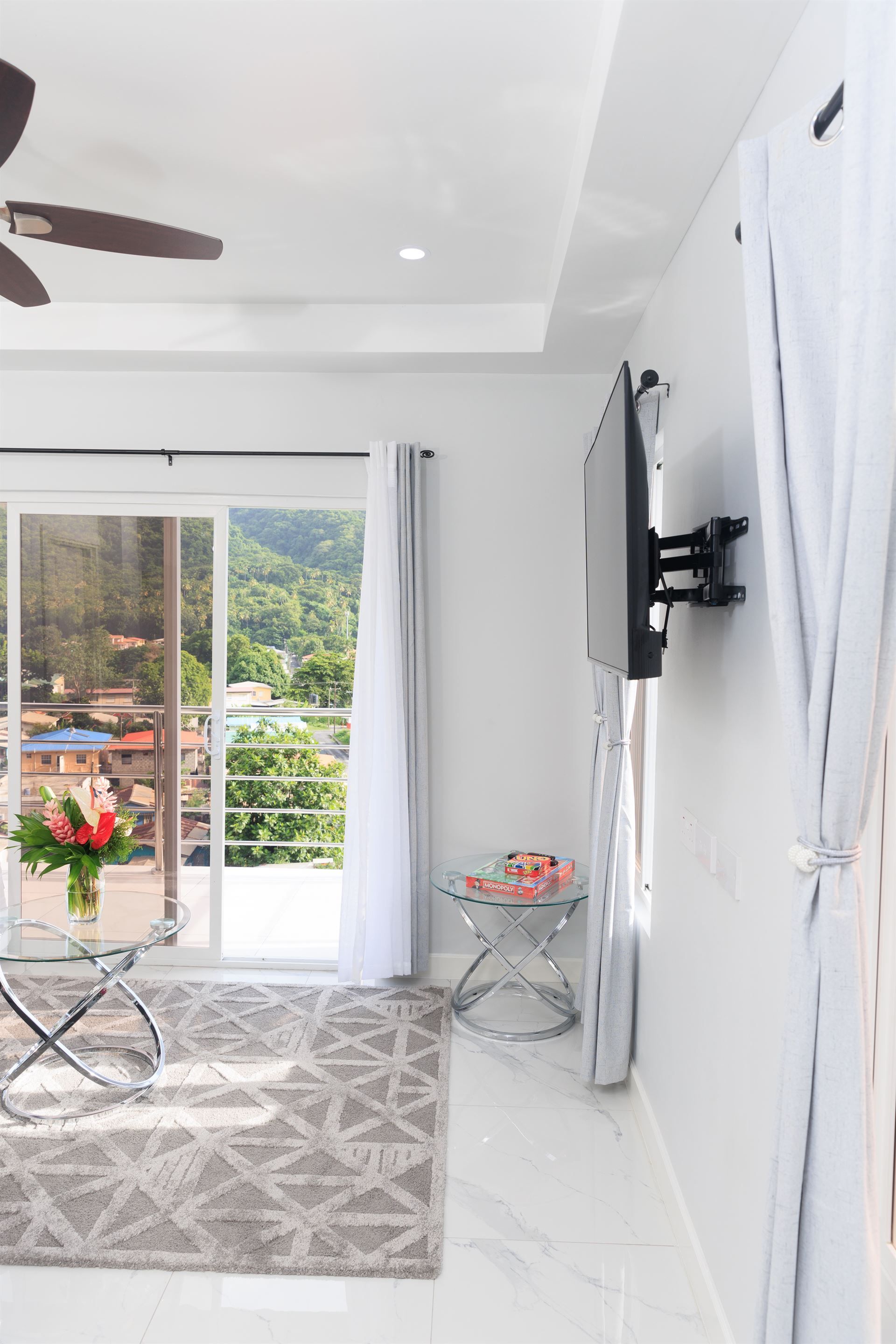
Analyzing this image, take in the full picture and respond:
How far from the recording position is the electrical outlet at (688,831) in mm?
2105

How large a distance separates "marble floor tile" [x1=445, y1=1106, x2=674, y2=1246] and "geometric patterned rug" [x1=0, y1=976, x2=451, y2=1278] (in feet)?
0.27

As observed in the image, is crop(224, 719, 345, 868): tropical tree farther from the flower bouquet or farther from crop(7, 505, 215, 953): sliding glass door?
the flower bouquet

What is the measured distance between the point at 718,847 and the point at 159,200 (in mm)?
2453

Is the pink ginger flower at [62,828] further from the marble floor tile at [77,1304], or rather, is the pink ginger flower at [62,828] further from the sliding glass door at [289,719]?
the sliding glass door at [289,719]

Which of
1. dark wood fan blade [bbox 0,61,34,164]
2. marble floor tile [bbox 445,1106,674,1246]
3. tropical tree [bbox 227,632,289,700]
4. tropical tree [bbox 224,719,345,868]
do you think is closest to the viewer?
dark wood fan blade [bbox 0,61,34,164]

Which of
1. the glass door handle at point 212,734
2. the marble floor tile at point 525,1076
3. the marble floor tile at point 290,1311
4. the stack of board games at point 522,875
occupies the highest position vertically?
the glass door handle at point 212,734

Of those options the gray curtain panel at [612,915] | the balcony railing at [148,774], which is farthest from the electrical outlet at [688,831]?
the balcony railing at [148,774]

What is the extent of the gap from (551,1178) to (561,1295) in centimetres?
43

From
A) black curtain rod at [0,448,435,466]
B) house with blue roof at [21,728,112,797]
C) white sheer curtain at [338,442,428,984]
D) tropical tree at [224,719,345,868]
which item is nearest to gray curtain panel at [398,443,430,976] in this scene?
white sheer curtain at [338,442,428,984]

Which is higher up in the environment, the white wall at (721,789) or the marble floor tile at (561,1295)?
the white wall at (721,789)

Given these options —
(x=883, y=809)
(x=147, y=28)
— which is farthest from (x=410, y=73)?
(x=883, y=809)

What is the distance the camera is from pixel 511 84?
2004 millimetres

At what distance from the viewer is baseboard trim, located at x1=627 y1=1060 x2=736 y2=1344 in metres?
1.79

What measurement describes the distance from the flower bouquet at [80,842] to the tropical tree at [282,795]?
1475 mm
